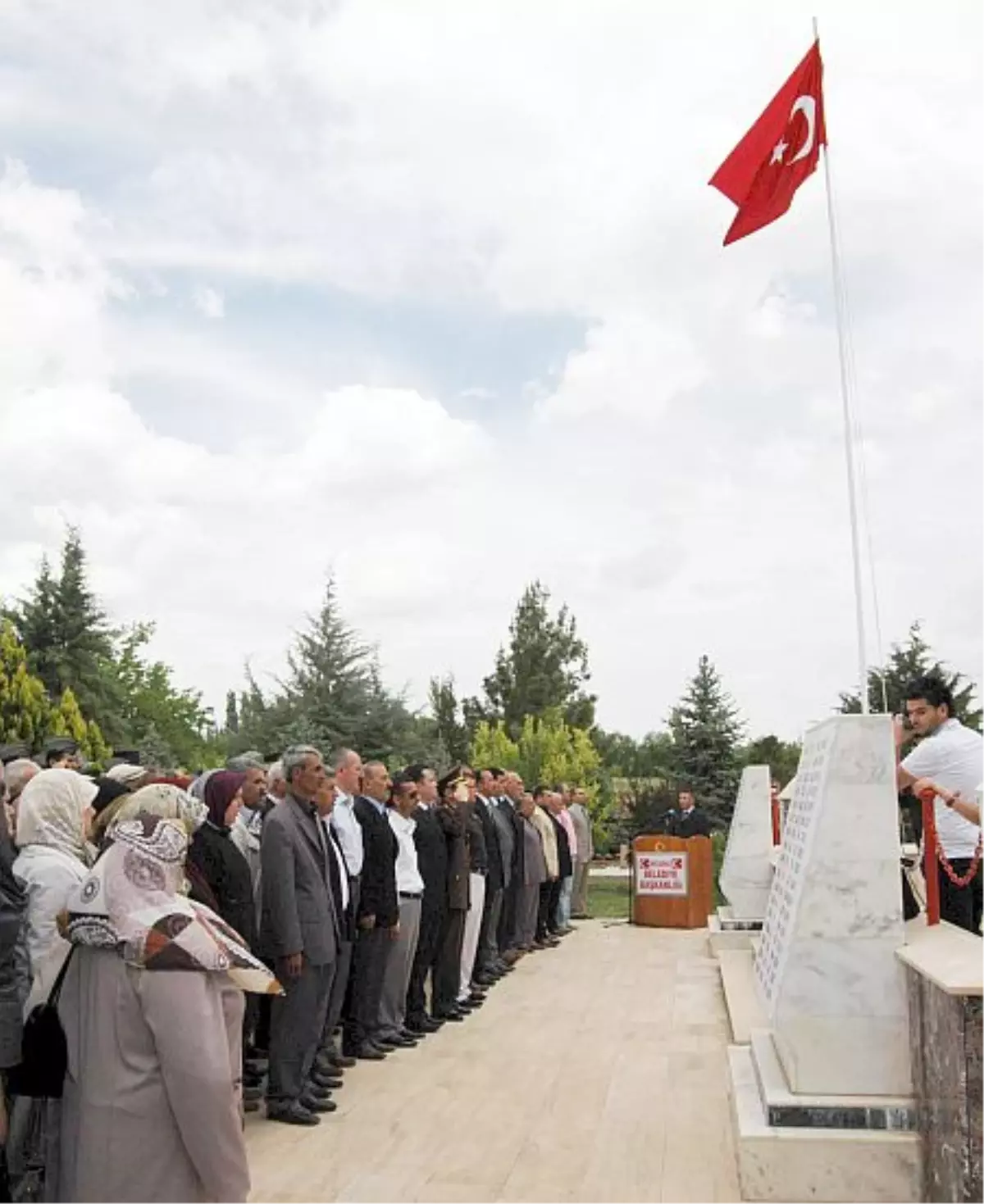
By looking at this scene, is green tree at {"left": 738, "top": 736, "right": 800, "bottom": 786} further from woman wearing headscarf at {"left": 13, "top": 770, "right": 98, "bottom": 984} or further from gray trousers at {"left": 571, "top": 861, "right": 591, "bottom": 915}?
woman wearing headscarf at {"left": 13, "top": 770, "right": 98, "bottom": 984}

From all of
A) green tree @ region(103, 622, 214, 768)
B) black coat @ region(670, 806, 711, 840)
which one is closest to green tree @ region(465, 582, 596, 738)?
green tree @ region(103, 622, 214, 768)

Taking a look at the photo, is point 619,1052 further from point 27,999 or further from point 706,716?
point 706,716

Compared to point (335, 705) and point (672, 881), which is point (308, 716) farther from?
point (672, 881)

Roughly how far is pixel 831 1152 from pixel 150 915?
2839 mm

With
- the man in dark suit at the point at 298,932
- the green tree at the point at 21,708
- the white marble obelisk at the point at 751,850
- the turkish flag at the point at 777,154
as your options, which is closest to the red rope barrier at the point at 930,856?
the man in dark suit at the point at 298,932

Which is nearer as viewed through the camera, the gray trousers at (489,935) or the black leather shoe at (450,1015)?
the black leather shoe at (450,1015)

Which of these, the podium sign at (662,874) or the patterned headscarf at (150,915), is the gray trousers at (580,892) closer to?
the podium sign at (662,874)

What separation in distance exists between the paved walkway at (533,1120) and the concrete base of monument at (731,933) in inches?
91.5

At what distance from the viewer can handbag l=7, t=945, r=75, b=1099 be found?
2.76 metres

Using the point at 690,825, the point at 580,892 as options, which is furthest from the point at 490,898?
the point at 580,892

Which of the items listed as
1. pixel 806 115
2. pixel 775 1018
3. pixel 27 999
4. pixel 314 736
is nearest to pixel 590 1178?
pixel 775 1018

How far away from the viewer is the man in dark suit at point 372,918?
689 centimetres

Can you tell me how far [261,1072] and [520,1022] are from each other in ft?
7.71

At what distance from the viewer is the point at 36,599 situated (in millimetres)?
25312
